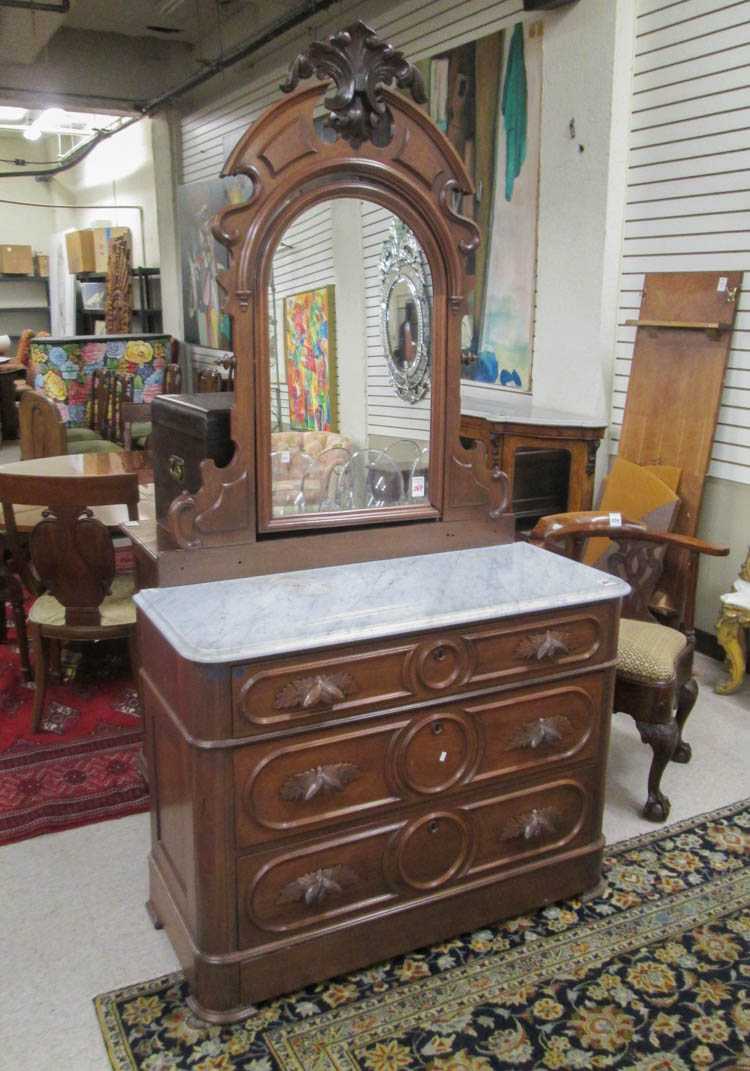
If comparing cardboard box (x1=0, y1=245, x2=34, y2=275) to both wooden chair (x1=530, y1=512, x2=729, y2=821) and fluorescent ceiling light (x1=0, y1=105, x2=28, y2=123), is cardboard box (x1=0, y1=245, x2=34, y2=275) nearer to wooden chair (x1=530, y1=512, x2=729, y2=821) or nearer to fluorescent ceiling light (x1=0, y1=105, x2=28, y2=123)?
fluorescent ceiling light (x1=0, y1=105, x2=28, y2=123)

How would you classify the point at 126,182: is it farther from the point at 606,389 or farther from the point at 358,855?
the point at 358,855

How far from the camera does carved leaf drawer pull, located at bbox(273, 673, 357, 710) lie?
1919mm

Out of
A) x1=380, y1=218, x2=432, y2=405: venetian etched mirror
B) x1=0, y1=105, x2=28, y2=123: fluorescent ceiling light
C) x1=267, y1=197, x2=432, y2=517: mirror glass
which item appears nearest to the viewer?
x1=267, y1=197, x2=432, y2=517: mirror glass

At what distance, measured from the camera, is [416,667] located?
2.05 metres

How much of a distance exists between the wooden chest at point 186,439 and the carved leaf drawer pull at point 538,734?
100 centimetres

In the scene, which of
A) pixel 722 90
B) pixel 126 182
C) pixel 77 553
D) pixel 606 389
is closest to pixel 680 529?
pixel 606 389

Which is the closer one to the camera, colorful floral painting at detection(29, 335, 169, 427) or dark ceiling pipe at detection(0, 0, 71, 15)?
dark ceiling pipe at detection(0, 0, 71, 15)

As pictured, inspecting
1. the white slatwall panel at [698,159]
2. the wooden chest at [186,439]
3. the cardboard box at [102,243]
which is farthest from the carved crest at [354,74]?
the cardboard box at [102,243]

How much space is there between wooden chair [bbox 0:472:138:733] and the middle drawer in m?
1.33

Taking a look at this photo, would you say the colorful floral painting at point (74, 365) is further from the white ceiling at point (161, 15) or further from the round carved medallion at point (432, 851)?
the round carved medallion at point (432, 851)

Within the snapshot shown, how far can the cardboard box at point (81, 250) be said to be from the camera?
11281 millimetres

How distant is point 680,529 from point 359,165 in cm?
256

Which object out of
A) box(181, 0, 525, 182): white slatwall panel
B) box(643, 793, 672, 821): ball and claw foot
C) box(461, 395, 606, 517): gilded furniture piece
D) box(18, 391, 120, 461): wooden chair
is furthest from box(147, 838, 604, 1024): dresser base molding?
box(181, 0, 525, 182): white slatwall panel

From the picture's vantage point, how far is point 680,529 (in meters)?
4.12
